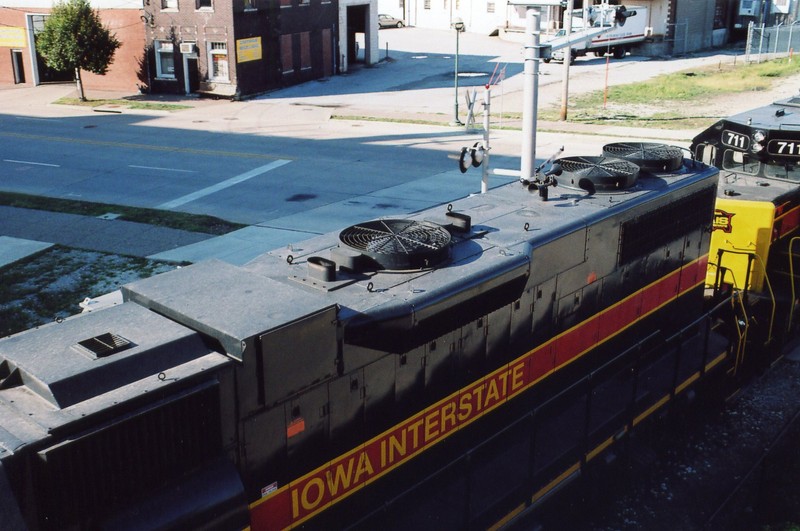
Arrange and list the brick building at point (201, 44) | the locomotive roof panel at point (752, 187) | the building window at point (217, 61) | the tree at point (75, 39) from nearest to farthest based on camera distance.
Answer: the locomotive roof panel at point (752, 187)
the tree at point (75, 39)
the brick building at point (201, 44)
the building window at point (217, 61)

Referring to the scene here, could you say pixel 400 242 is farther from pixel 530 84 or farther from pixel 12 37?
pixel 12 37

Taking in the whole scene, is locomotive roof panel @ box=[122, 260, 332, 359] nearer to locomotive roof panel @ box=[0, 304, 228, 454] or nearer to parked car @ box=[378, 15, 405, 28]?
locomotive roof panel @ box=[0, 304, 228, 454]

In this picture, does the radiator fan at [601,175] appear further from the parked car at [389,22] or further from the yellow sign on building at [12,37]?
the parked car at [389,22]

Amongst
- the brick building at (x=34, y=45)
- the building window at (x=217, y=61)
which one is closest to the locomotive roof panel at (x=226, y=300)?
the building window at (x=217, y=61)

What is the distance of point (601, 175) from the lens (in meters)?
11.6

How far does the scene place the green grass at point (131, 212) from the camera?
23619 mm

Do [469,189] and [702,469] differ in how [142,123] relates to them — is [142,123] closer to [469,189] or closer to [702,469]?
[469,189]

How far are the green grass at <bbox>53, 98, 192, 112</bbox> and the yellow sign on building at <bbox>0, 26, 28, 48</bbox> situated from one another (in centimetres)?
791

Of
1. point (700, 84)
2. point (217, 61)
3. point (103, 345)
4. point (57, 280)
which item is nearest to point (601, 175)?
point (103, 345)

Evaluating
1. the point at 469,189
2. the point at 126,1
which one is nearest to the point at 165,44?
the point at 126,1

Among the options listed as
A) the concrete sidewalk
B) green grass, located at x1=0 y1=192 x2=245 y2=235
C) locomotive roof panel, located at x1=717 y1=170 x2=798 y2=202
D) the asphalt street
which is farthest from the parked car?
locomotive roof panel, located at x1=717 y1=170 x2=798 y2=202

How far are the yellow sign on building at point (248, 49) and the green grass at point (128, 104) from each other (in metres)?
4.24

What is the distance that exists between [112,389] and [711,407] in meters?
10.6

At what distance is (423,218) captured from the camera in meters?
10.6
